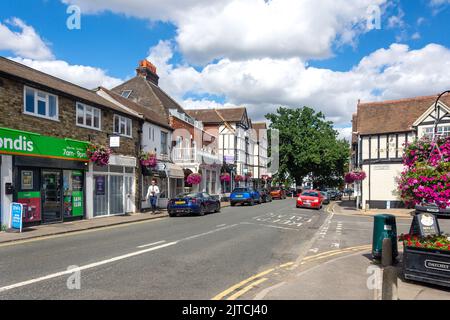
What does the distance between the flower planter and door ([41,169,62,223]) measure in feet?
45.5

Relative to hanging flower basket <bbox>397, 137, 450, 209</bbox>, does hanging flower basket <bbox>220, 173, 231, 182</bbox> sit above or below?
below

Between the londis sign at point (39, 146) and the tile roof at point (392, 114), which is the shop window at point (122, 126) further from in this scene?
the tile roof at point (392, 114)

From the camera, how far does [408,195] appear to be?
26.5 feet

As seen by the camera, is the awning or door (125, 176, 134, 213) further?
the awning

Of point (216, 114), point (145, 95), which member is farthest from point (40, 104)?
point (216, 114)

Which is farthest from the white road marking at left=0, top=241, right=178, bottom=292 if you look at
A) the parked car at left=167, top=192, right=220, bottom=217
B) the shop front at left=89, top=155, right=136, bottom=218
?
the shop front at left=89, top=155, right=136, bottom=218

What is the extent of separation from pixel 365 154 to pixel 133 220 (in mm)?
21194

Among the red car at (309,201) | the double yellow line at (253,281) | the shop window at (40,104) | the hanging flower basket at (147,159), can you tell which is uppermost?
the shop window at (40,104)

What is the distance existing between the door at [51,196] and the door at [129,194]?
220 inches

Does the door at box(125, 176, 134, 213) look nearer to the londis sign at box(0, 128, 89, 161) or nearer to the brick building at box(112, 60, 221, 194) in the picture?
the londis sign at box(0, 128, 89, 161)

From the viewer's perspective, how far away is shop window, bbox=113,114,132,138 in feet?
69.1

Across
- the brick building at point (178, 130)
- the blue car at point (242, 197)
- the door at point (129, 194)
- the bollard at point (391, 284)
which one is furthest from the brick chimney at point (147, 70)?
the bollard at point (391, 284)

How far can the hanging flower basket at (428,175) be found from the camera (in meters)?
7.45
